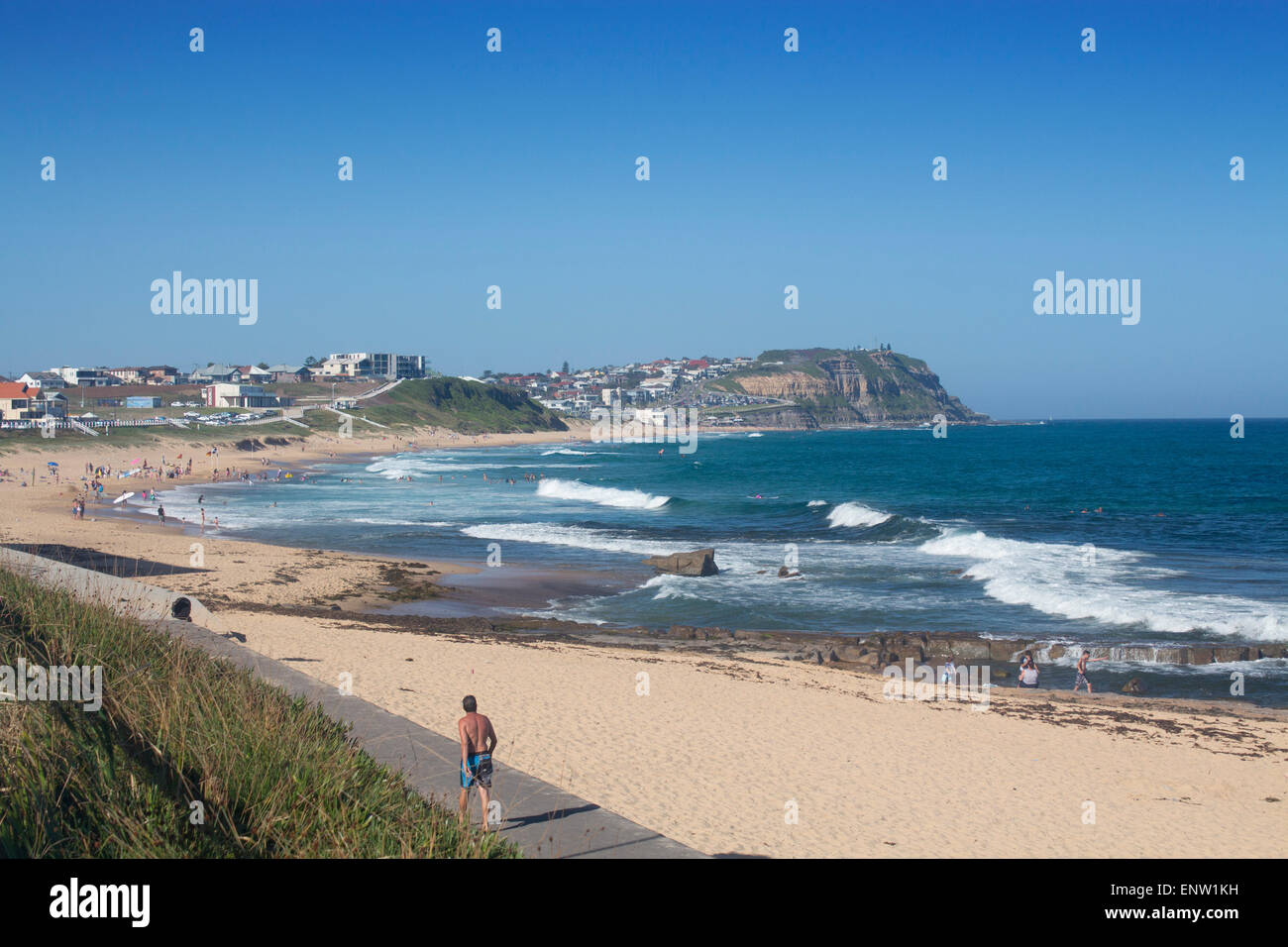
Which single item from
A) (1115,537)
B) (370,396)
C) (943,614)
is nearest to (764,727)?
(943,614)

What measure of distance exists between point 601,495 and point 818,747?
1754 inches

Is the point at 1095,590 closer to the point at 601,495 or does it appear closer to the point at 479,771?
the point at 479,771

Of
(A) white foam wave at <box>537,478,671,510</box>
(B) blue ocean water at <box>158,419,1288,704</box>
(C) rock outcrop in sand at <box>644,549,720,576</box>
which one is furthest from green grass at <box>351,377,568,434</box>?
(C) rock outcrop in sand at <box>644,549,720,576</box>

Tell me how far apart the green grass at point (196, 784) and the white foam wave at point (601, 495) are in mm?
44328

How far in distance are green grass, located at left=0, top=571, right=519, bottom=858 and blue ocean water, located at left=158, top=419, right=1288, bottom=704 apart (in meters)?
16.2

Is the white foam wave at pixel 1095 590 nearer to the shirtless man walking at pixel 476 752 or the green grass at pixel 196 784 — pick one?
the shirtless man walking at pixel 476 752

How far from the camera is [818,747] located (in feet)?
41.5

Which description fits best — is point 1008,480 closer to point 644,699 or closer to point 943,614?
point 943,614

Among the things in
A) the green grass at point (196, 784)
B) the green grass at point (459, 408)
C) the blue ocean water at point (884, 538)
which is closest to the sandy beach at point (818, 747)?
the green grass at point (196, 784)

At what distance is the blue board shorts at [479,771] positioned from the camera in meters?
7.43

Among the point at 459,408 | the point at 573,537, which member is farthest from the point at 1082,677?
the point at 459,408

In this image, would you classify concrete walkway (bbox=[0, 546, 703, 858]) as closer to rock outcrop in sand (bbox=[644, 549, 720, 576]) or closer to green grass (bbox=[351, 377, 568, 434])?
rock outcrop in sand (bbox=[644, 549, 720, 576])
